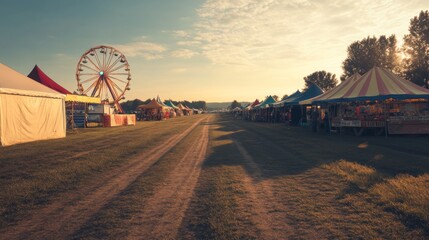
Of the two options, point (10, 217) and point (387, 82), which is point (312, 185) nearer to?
point (10, 217)

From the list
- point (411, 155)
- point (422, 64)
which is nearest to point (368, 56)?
point (422, 64)

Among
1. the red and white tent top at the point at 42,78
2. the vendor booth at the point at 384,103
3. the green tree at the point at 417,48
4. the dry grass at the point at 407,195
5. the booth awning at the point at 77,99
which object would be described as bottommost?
the dry grass at the point at 407,195

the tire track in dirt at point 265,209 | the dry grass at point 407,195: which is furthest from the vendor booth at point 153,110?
the dry grass at point 407,195

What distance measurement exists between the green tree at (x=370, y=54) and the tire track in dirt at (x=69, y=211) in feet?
209

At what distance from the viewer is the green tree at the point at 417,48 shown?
45.3m

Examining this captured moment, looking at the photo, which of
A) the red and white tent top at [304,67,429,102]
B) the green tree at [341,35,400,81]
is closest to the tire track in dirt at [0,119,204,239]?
the red and white tent top at [304,67,429,102]

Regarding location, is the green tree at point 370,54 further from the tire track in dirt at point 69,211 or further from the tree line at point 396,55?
the tire track in dirt at point 69,211

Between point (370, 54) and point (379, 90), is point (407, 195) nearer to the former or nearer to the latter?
point (379, 90)

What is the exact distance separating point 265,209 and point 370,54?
6640 cm

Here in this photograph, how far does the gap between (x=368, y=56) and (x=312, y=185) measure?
6428 cm

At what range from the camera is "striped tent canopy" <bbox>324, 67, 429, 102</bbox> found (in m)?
15.9

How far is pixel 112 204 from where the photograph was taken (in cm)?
504

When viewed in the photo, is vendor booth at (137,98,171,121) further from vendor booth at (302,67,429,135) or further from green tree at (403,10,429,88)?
green tree at (403,10,429,88)

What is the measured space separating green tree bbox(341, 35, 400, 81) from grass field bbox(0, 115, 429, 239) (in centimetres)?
5838
